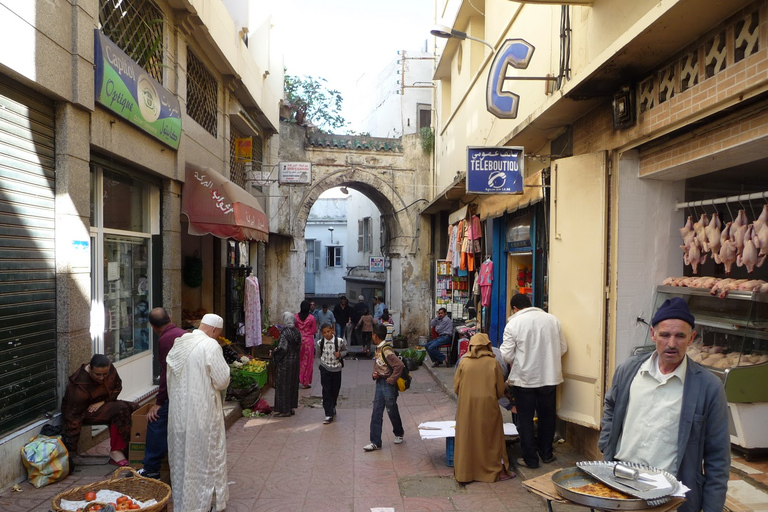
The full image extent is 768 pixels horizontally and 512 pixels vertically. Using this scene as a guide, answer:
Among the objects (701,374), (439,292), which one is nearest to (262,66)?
(439,292)

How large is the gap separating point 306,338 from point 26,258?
612cm

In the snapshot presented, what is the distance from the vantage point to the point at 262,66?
48.5ft

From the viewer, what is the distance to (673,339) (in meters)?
2.86

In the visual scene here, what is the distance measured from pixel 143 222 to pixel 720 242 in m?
7.35

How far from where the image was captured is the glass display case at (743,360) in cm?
438

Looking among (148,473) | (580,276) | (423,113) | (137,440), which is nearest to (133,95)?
(137,440)

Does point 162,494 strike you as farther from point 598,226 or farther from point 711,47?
point 711,47

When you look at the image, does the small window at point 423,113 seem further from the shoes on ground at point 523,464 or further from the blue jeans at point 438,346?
the shoes on ground at point 523,464

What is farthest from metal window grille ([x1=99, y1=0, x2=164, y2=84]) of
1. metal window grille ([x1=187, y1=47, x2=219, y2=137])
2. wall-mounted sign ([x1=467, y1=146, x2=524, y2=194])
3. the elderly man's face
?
the elderly man's face

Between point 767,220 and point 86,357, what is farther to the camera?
point 86,357

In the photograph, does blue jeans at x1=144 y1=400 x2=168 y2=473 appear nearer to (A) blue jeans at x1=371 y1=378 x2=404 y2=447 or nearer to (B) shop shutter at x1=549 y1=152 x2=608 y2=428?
(A) blue jeans at x1=371 y1=378 x2=404 y2=447

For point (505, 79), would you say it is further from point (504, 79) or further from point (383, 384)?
point (383, 384)

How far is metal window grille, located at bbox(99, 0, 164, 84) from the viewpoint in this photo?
665 cm

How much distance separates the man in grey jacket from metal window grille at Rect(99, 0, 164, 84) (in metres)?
6.67
